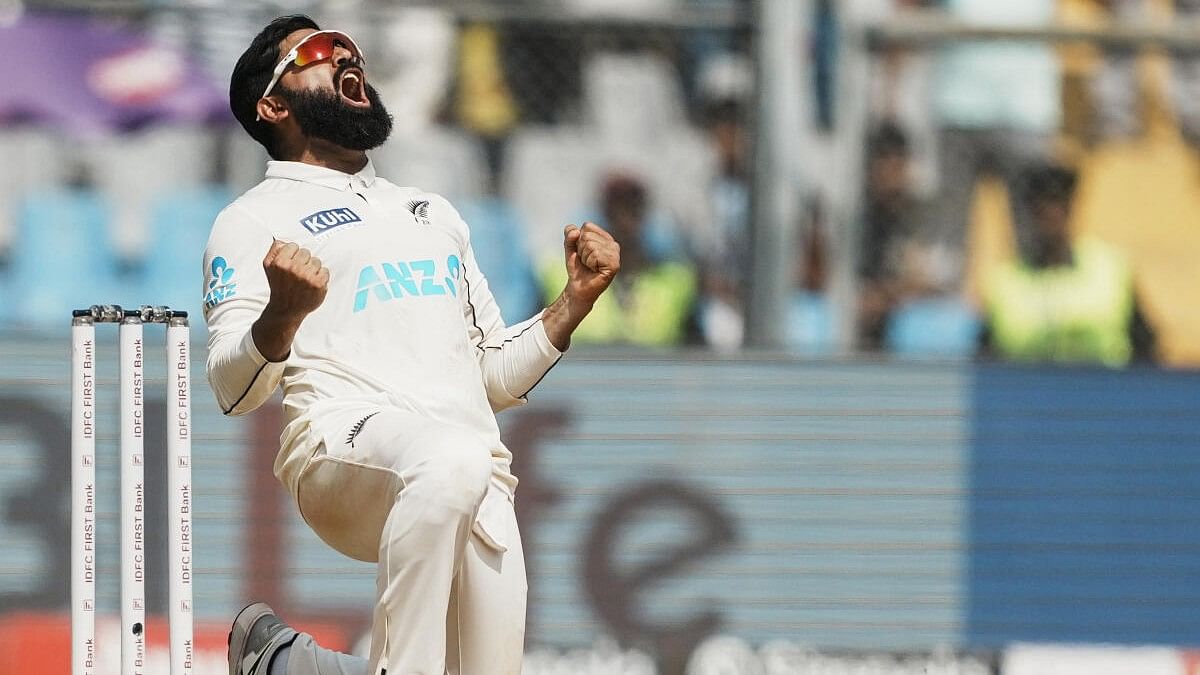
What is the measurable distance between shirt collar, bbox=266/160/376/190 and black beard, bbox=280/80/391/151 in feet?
0.23

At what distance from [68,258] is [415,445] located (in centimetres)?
363

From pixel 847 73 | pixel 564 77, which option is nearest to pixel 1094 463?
pixel 847 73

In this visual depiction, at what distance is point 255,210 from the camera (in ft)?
14.7

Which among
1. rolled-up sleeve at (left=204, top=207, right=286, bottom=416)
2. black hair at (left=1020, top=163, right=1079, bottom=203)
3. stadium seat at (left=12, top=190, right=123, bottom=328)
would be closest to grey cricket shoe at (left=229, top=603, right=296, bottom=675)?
rolled-up sleeve at (left=204, top=207, right=286, bottom=416)

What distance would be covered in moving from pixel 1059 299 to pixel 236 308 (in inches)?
168

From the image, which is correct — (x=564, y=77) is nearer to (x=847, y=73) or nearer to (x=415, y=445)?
(x=847, y=73)

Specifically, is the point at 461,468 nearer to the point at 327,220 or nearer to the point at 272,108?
the point at 327,220

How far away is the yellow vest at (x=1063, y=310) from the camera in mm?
7750

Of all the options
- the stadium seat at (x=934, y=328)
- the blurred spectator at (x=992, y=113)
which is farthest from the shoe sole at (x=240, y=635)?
the blurred spectator at (x=992, y=113)

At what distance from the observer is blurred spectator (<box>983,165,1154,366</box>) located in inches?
305

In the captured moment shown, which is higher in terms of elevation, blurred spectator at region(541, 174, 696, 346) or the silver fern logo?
the silver fern logo

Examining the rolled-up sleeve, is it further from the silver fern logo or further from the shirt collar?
the silver fern logo

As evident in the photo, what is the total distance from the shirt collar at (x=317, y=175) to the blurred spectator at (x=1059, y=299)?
3.64 metres

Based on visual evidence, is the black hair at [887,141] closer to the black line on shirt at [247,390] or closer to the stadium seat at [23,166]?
the stadium seat at [23,166]
